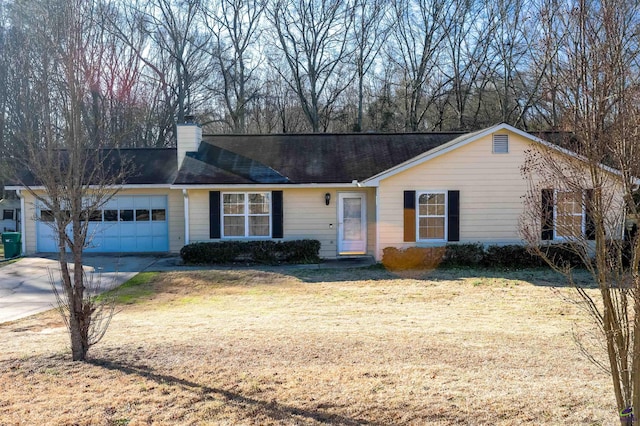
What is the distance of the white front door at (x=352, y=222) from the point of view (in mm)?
17078

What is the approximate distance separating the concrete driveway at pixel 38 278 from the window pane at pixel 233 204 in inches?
114

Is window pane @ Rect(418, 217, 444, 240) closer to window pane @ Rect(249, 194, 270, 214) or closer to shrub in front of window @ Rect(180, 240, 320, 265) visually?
shrub in front of window @ Rect(180, 240, 320, 265)

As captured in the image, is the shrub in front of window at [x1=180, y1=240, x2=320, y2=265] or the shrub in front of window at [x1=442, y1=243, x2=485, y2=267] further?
the shrub in front of window at [x1=180, y1=240, x2=320, y2=265]

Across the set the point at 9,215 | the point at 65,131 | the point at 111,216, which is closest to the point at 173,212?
the point at 111,216

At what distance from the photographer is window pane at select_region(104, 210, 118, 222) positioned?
1884 centimetres

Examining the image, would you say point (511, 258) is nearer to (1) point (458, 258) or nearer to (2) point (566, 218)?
(1) point (458, 258)

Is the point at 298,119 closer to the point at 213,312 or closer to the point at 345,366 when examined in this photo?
the point at 213,312

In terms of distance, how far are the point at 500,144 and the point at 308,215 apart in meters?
6.32

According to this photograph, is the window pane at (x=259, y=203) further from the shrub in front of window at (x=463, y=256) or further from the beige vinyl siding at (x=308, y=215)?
the shrub in front of window at (x=463, y=256)

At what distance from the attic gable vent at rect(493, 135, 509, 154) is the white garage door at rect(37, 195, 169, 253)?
11.5 meters

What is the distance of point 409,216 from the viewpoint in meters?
15.4

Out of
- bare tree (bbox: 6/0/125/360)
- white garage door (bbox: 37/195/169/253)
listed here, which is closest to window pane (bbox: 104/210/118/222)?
white garage door (bbox: 37/195/169/253)

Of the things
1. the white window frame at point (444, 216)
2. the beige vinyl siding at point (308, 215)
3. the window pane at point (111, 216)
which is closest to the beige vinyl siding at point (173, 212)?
the window pane at point (111, 216)

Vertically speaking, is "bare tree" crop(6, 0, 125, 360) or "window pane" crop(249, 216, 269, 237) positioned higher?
"bare tree" crop(6, 0, 125, 360)
